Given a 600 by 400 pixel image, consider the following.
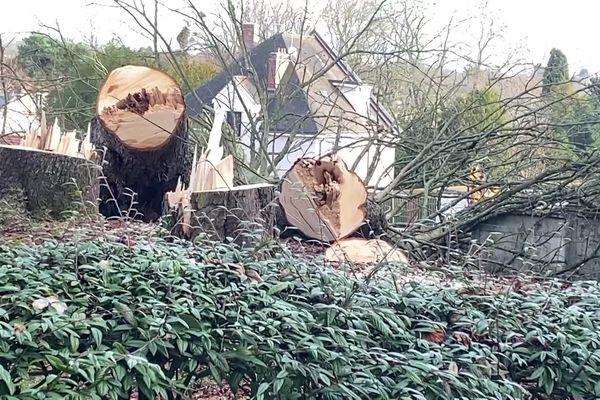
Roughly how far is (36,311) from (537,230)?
18.6ft

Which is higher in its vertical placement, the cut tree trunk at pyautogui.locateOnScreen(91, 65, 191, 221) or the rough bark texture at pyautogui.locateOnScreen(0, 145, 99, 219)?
the cut tree trunk at pyautogui.locateOnScreen(91, 65, 191, 221)

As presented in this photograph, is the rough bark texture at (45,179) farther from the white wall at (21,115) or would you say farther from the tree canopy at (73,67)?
the tree canopy at (73,67)

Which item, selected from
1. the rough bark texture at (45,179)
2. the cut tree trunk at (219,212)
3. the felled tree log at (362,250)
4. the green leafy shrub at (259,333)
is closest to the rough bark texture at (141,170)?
the rough bark texture at (45,179)

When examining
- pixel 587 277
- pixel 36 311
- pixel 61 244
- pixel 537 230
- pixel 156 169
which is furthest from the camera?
pixel 537 230

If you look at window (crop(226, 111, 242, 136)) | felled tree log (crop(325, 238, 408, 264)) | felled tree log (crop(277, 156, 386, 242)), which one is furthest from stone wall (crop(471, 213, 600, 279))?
window (crop(226, 111, 242, 136))

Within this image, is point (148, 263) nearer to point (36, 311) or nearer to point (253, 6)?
point (36, 311)

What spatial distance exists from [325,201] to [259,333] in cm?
302

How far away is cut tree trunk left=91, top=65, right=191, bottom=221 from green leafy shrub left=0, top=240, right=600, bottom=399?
2.55 m

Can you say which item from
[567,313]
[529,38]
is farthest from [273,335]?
[529,38]

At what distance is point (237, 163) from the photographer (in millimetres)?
6250

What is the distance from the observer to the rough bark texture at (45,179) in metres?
4.01

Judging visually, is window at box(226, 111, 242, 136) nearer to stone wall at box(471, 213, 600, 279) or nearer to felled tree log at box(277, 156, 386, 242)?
felled tree log at box(277, 156, 386, 242)

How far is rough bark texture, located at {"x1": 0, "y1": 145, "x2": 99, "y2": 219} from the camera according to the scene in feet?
13.1

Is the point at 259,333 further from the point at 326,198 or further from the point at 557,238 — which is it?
the point at 557,238
